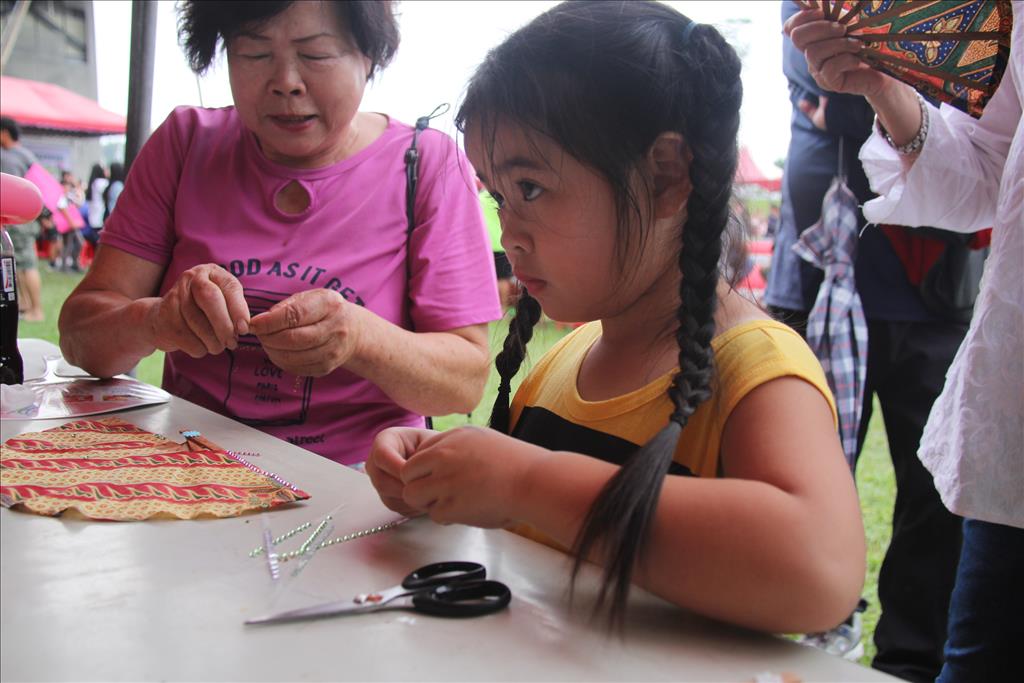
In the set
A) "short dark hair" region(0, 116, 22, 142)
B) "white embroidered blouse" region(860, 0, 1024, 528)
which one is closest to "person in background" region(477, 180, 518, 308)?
"white embroidered blouse" region(860, 0, 1024, 528)

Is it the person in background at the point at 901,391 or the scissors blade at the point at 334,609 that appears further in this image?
the person in background at the point at 901,391

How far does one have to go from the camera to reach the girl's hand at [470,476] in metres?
0.62

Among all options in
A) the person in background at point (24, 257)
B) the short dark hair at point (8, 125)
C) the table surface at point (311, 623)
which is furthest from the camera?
the short dark hair at point (8, 125)

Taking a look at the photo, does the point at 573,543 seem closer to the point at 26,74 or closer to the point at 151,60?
Result: the point at 151,60

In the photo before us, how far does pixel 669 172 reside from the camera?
0.79 meters

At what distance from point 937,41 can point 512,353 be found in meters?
0.59

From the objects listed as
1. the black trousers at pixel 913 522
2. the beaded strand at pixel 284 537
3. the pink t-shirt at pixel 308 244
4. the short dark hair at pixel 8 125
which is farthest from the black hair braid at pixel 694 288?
the short dark hair at pixel 8 125

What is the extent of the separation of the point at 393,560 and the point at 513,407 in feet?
1.19

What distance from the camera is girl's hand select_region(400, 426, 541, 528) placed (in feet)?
2.04

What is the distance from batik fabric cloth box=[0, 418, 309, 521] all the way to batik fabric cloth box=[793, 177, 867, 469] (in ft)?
3.96

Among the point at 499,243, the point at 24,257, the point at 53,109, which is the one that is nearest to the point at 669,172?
the point at 499,243

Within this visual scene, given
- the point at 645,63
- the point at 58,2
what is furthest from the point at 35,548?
the point at 58,2

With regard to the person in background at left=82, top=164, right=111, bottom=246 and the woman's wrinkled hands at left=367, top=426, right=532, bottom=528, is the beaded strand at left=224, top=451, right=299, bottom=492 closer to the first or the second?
the woman's wrinkled hands at left=367, top=426, right=532, bottom=528

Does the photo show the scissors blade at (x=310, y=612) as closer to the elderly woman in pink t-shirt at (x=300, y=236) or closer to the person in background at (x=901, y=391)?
the elderly woman in pink t-shirt at (x=300, y=236)
